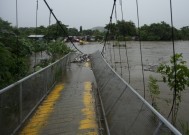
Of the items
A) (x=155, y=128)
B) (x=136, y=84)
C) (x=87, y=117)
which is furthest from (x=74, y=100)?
(x=136, y=84)

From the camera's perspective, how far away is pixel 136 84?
17.5 meters

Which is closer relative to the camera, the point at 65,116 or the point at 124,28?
the point at 65,116

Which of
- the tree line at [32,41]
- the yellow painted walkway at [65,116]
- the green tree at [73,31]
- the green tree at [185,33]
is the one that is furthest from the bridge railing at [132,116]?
the green tree at [73,31]

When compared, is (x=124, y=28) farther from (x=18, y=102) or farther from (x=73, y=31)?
(x=73, y=31)

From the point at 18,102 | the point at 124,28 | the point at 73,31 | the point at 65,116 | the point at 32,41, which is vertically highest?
the point at 73,31

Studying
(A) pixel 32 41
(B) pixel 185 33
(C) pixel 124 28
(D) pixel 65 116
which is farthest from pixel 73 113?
(B) pixel 185 33

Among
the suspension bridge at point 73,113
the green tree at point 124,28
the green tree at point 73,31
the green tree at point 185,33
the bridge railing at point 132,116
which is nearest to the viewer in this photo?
the bridge railing at point 132,116

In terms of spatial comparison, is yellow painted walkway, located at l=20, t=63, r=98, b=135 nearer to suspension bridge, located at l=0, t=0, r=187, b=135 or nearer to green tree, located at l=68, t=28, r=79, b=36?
suspension bridge, located at l=0, t=0, r=187, b=135

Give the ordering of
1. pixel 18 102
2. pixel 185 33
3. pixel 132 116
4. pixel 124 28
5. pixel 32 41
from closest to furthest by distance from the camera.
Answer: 1. pixel 132 116
2. pixel 18 102
3. pixel 32 41
4. pixel 124 28
5. pixel 185 33

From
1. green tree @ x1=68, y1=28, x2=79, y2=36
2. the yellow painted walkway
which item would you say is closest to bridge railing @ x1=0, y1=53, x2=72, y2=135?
the yellow painted walkway

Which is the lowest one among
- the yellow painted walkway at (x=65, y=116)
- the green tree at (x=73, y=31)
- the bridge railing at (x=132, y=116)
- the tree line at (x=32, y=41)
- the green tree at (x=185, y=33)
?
the yellow painted walkway at (x=65, y=116)

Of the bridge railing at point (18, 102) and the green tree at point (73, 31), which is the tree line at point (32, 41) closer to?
the green tree at point (73, 31)

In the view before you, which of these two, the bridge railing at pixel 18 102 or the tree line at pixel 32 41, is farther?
the tree line at pixel 32 41

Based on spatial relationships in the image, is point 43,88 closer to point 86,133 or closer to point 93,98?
point 93,98
